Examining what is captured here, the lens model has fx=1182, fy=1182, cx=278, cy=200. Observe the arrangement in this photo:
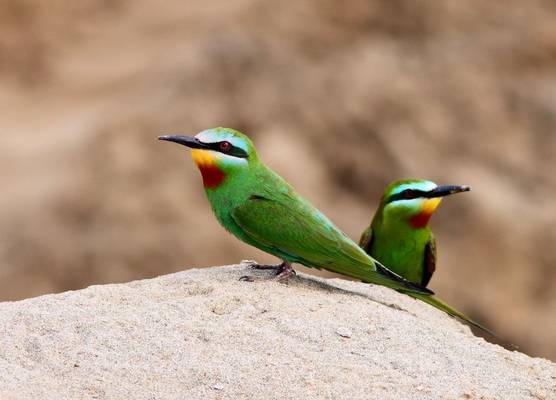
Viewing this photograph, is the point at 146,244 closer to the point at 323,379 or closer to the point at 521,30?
the point at 521,30

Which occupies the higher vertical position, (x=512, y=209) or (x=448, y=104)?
(x=448, y=104)

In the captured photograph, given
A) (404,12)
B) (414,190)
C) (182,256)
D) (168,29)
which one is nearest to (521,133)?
(404,12)

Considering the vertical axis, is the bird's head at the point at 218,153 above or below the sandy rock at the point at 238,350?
above

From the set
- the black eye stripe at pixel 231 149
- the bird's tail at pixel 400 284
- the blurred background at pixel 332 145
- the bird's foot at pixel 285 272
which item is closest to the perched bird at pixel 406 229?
the bird's tail at pixel 400 284

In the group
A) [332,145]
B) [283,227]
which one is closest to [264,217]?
[283,227]

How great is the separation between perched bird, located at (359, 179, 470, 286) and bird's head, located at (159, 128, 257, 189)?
1.10 m

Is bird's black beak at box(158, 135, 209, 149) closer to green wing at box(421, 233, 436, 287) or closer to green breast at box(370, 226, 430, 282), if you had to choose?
green breast at box(370, 226, 430, 282)

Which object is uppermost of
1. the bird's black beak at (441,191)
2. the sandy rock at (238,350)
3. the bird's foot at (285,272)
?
the bird's black beak at (441,191)

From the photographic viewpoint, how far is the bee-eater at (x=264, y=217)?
4.56 meters

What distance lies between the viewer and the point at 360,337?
3861 millimetres

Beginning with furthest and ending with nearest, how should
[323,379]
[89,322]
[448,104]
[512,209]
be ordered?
1. [448,104]
2. [512,209]
3. [89,322]
4. [323,379]

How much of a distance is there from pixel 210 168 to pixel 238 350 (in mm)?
1115

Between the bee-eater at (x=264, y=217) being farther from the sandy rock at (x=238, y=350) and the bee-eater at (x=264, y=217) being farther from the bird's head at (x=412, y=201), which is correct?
the bird's head at (x=412, y=201)

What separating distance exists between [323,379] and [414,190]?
2.09 metres
